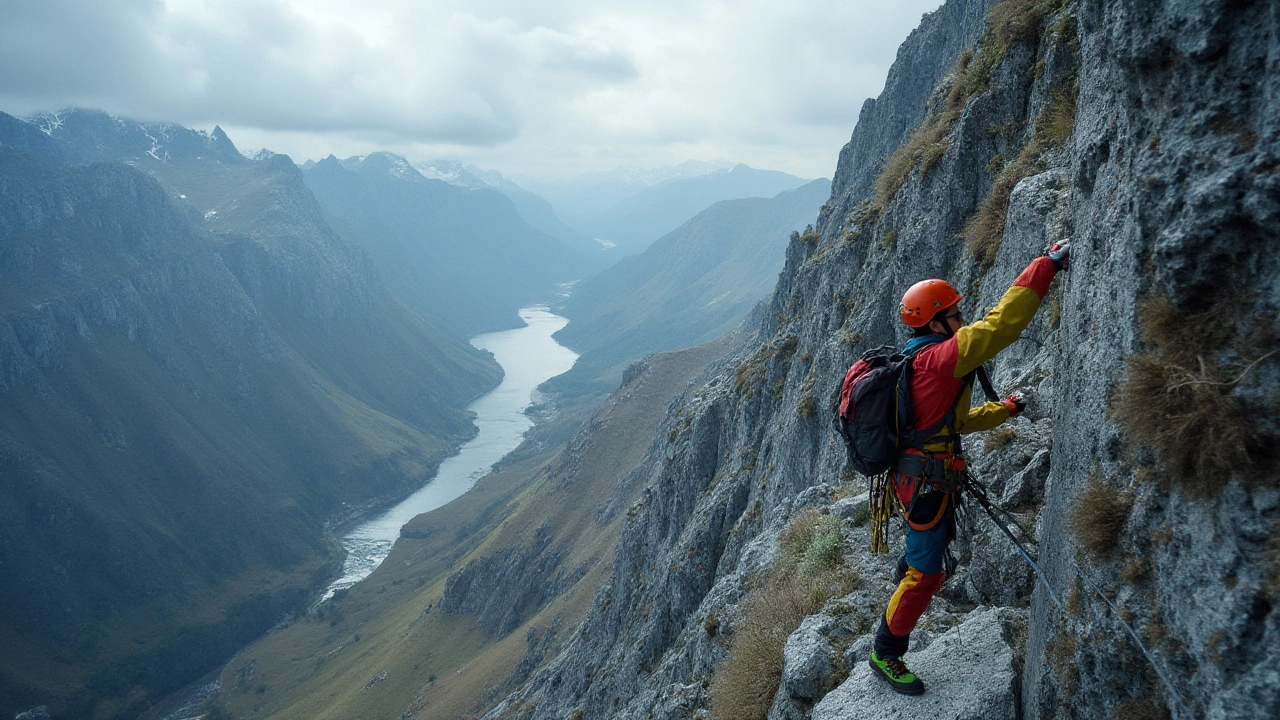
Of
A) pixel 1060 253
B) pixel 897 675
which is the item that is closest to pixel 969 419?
pixel 1060 253

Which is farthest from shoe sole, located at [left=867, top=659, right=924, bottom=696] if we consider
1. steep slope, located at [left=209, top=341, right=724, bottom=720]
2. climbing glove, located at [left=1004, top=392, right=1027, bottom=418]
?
steep slope, located at [left=209, top=341, right=724, bottom=720]

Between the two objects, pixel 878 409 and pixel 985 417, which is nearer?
pixel 878 409

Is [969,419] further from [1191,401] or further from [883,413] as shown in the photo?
[1191,401]

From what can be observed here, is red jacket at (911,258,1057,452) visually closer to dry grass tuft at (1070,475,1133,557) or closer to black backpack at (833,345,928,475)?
black backpack at (833,345,928,475)

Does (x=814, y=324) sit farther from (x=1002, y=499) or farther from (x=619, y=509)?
(x=619, y=509)

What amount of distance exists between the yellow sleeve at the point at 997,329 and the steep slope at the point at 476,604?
2813 inches

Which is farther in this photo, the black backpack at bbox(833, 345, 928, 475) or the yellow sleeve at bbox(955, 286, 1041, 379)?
the black backpack at bbox(833, 345, 928, 475)

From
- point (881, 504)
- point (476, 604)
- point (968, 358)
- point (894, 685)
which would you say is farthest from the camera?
point (476, 604)

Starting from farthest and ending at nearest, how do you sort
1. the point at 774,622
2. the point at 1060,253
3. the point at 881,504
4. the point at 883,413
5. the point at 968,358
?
the point at 774,622, the point at 881,504, the point at 883,413, the point at 1060,253, the point at 968,358

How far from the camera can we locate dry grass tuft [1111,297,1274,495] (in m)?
3.74

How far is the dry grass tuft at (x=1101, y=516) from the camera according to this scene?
4738mm

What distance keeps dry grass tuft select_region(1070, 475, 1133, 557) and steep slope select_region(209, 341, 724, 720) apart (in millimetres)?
71686

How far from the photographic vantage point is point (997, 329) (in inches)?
218

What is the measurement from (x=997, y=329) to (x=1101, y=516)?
163cm
